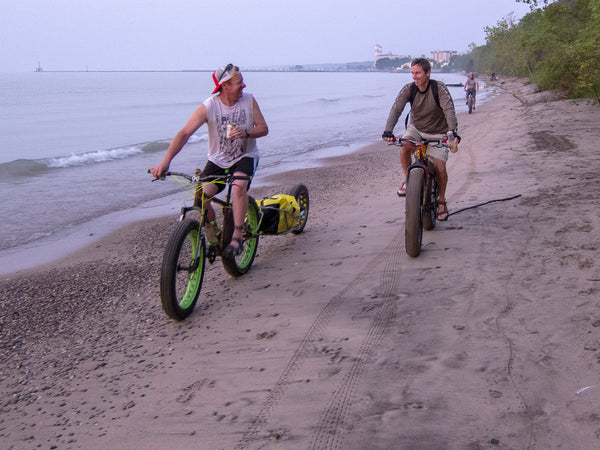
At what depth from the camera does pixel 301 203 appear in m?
7.54

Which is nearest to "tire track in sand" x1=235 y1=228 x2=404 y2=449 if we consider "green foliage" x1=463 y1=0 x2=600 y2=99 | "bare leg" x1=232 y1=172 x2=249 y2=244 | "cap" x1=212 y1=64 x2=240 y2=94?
"bare leg" x1=232 y1=172 x2=249 y2=244

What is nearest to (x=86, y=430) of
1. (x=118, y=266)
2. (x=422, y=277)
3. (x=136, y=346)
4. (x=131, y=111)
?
(x=136, y=346)

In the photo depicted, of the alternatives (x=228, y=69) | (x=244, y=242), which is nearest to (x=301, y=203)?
(x=244, y=242)

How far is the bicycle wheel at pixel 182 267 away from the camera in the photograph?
Answer: 4438 millimetres

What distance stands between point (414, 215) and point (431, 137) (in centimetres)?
128

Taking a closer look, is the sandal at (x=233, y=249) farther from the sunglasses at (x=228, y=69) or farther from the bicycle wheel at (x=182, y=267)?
the sunglasses at (x=228, y=69)

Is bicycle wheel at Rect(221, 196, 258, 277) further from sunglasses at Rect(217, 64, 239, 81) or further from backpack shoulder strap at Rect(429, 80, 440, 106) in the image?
backpack shoulder strap at Rect(429, 80, 440, 106)

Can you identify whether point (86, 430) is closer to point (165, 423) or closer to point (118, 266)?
point (165, 423)

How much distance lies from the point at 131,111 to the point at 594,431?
4807 centimetres

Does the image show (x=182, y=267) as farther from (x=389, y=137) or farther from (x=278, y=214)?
(x=389, y=137)

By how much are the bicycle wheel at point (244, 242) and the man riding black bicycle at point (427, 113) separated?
1.67 metres

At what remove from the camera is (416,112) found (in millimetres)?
6340

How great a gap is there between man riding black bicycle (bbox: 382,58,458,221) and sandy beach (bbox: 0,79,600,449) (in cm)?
95

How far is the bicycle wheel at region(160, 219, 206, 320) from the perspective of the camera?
444 cm
